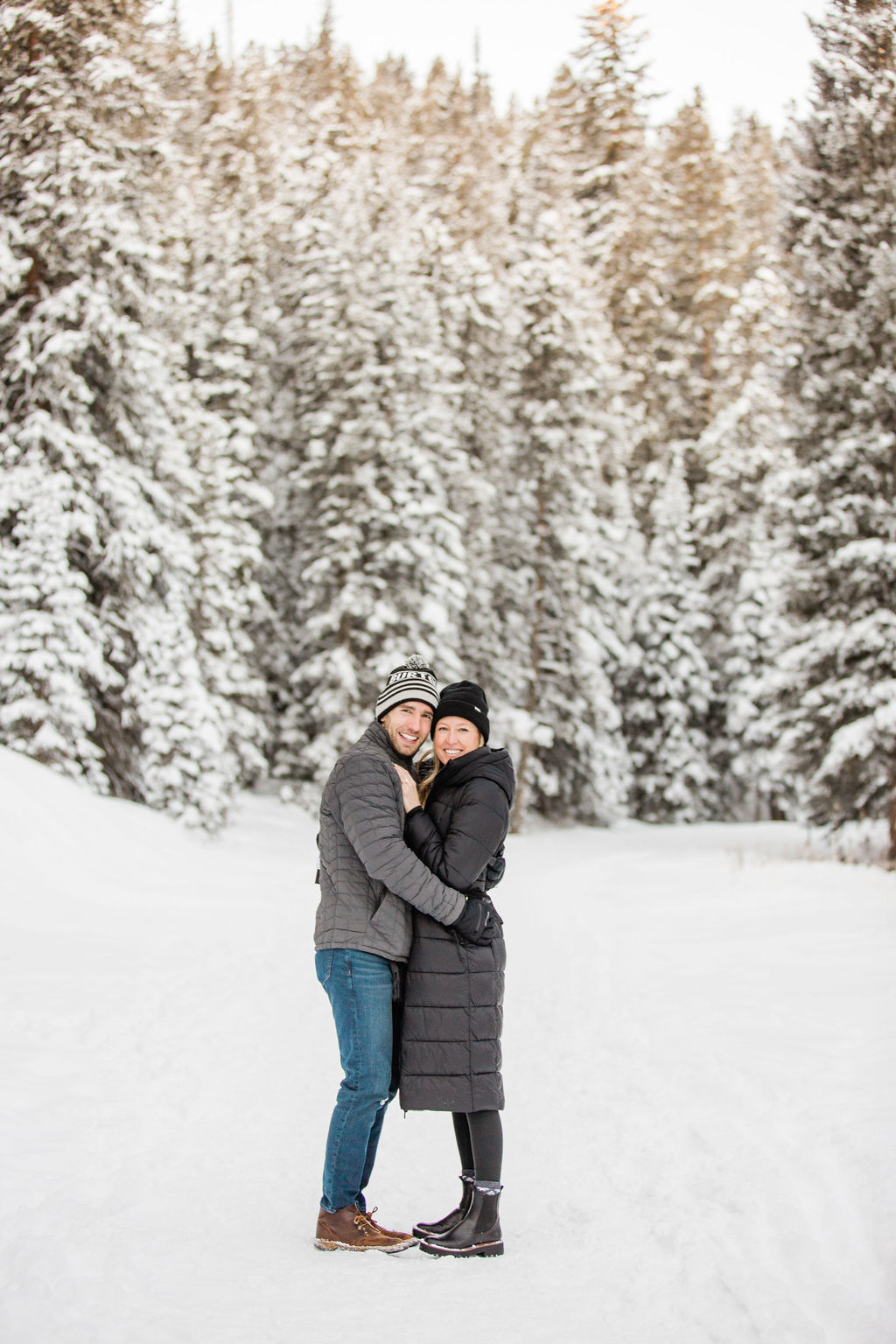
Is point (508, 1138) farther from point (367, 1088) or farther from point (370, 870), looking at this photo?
point (370, 870)

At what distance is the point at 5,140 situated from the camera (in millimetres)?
16016

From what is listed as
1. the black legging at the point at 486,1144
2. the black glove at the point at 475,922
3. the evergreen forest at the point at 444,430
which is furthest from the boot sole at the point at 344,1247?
the evergreen forest at the point at 444,430

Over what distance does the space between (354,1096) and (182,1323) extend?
98 centimetres

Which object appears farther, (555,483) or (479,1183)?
(555,483)

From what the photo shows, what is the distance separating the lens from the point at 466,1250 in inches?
164

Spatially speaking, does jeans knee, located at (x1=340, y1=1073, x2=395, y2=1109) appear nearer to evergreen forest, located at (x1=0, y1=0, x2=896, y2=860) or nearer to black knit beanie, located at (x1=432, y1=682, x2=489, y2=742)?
black knit beanie, located at (x1=432, y1=682, x2=489, y2=742)

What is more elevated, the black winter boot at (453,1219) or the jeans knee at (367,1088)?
the jeans knee at (367,1088)

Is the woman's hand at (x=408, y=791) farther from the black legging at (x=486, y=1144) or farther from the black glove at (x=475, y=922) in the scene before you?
the black legging at (x=486, y=1144)

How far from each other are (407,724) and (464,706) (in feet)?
0.82

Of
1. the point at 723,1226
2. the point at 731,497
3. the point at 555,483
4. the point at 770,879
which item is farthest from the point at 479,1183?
the point at 731,497

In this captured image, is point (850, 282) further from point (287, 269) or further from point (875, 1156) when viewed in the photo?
point (287, 269)

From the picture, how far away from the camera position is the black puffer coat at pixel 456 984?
4.20 metres

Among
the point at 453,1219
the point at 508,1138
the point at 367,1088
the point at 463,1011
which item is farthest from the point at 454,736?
the point at 508,1138

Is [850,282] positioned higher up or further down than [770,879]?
higher up
